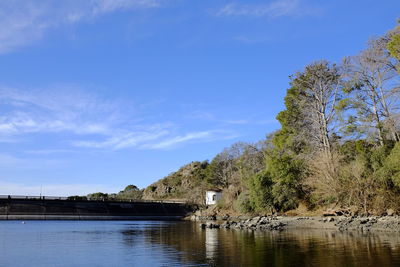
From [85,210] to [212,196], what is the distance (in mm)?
30637

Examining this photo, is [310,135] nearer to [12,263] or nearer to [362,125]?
[362,125]

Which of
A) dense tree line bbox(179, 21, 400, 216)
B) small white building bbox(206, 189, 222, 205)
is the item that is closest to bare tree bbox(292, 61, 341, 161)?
dense tree line bbox(179, 21, 400, 216)

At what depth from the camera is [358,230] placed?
1308 inches

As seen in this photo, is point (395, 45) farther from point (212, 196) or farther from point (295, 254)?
point (212, 196)

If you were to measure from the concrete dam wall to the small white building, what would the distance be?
6.21 meters

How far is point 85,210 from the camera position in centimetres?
7656

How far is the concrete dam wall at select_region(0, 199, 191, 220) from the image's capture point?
2741 inches

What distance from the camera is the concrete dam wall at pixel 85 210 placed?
228ft

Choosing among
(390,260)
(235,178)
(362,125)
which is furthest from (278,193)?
(390,260)

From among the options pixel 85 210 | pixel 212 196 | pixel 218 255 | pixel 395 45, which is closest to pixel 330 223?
pixel 395 45

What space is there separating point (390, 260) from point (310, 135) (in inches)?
1298

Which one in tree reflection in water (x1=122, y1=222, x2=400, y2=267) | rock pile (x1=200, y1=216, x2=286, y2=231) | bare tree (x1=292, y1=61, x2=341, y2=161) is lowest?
rock pile (x1=200, y1=216, x2=286, y2=231)

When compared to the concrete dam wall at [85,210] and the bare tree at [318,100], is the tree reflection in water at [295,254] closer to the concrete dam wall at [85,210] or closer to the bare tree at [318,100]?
the bare tree at [318,100]

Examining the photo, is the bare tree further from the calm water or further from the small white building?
Result: the small white building
